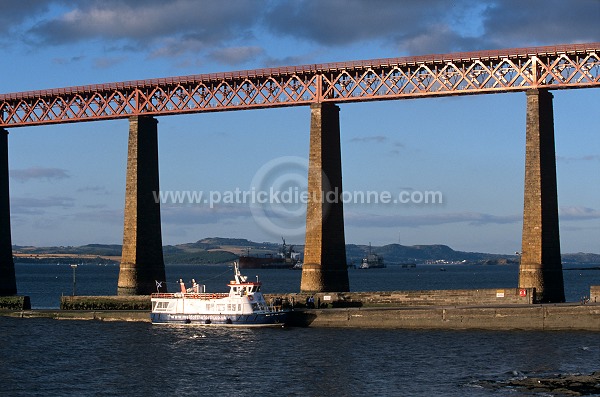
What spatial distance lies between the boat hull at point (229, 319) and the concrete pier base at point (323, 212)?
6.77 m

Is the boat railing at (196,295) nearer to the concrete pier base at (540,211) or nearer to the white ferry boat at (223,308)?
the white ferry boat at (223,308)

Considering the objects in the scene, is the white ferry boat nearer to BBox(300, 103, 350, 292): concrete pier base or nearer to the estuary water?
the estuary water

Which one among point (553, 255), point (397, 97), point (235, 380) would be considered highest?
point (397, 97)

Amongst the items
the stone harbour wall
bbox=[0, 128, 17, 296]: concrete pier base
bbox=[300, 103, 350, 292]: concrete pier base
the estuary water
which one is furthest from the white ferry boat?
Result: bbox=[0, 128, 17, 296]: concrete pier base

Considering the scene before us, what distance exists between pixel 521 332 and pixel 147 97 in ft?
134

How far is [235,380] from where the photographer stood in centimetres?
5147

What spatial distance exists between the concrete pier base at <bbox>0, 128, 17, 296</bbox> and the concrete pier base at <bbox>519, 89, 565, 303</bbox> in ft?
173

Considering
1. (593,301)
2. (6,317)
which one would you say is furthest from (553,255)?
(6,317)

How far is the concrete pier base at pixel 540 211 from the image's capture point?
2815 inches

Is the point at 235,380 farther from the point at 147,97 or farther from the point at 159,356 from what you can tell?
the point at 147,97

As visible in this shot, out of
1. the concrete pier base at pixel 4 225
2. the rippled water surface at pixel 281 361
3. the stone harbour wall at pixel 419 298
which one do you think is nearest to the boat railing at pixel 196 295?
the rippled water surface at pixel 281 361

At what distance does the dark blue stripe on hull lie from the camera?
240ft

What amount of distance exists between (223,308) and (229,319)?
3.03 ft

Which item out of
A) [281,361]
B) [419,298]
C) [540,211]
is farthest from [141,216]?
[540,211]
